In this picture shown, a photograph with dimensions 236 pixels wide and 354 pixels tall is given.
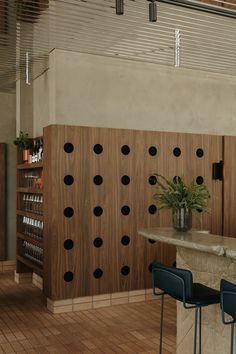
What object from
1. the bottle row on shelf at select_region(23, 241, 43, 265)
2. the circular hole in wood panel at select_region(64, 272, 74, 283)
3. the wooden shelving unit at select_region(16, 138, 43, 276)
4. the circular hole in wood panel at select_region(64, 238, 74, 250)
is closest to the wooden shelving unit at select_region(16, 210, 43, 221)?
the wooden shelving unit at select_region(16, 138, 43, 276)

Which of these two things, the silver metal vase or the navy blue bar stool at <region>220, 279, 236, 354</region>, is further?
the silver metal vase

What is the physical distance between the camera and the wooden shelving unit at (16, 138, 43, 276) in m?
6.23

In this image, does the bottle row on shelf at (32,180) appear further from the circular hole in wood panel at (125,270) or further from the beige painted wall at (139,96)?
the circular hole in wood panel at (125,270)

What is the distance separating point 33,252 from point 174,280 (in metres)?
3.71

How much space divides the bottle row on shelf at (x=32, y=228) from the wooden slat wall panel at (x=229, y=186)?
8.89 feet

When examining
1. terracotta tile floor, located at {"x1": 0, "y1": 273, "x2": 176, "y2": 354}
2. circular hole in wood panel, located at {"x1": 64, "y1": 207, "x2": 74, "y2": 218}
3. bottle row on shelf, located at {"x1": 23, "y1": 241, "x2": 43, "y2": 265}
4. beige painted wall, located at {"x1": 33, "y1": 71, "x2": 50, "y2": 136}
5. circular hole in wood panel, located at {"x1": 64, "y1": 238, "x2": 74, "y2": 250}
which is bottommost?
terracotta tile floor, located at {"x1": 0, "y1": 273, "x2": 176, "y2": 354}

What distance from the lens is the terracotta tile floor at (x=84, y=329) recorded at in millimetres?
4371

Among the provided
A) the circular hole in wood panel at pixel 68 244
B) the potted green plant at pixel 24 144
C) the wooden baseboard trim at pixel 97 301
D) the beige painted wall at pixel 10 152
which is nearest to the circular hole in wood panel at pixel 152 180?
the circular hole in wood panel at pixel 68 244

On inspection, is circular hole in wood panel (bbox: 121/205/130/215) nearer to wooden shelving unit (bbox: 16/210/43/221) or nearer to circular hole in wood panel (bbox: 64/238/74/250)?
circular hole in wood panel (bbox: 64/238/74/250)

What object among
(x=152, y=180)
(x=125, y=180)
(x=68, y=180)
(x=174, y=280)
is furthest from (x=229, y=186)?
(x=174, y=280)

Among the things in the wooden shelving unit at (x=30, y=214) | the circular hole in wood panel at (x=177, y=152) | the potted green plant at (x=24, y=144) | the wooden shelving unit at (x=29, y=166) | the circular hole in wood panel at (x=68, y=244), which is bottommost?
the circular hole in wood panel at (x=68, y=244)

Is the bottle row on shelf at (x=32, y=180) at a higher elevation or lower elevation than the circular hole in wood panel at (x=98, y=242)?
higher

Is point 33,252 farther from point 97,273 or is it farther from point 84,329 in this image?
point 84,329

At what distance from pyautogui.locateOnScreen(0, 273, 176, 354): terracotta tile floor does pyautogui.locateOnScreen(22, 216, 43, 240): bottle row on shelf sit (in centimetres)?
88
